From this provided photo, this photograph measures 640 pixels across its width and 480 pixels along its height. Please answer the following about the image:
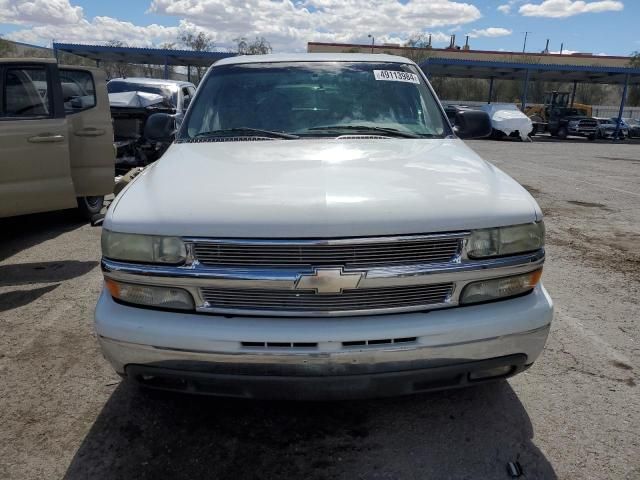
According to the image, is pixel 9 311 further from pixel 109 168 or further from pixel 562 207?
pixel 562 207

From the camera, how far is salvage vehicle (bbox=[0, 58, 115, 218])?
5191 mm

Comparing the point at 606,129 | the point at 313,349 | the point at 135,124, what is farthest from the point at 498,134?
the point at 313,349

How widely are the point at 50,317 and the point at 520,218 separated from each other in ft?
11.3

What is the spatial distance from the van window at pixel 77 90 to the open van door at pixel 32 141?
1.32ft

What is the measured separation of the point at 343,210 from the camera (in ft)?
7.43

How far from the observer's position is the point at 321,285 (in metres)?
A: 2.25

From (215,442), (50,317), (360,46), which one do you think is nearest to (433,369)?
(215,442)

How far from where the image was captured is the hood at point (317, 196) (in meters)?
2.25

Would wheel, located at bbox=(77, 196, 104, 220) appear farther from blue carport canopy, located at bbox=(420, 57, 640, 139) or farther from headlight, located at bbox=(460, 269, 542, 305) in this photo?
blue carport canopy, located at bbox=(420, 57, 640, 139)

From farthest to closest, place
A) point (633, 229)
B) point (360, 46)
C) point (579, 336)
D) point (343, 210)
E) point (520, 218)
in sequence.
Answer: point (360, 46) < point (633, 229) < point (579, 336) < point (520, 218) < point (343, 210)

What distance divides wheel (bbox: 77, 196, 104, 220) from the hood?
4.29m

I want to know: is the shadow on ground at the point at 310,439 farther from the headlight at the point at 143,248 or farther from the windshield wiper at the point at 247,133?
the windshield wiper at the point at 247,133

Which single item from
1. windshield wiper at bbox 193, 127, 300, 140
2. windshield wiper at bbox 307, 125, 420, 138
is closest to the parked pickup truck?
windshield wiper at bbox 193, 127, 300, 140

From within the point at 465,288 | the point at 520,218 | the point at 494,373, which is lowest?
the point at 494,373
